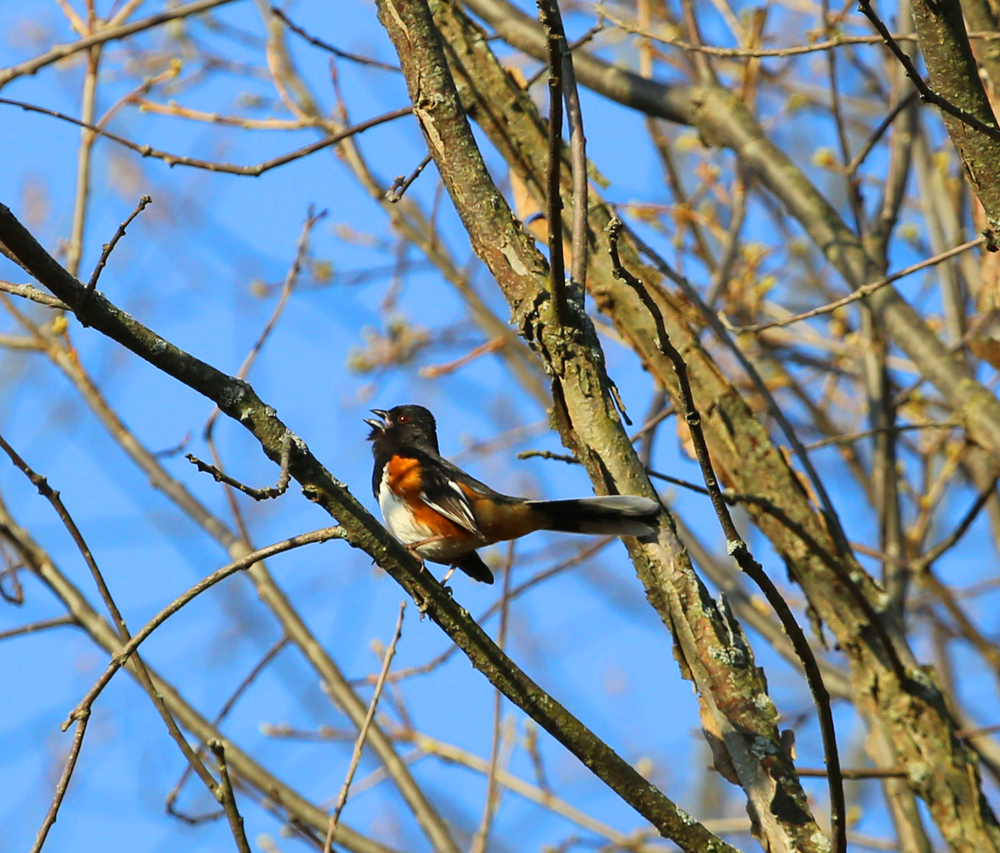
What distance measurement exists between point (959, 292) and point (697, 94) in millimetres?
1519

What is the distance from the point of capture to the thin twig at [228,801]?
184 centimetres

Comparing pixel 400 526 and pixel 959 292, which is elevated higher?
pixel 959 292

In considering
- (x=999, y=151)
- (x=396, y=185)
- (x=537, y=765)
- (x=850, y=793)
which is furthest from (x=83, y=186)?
(x=850, y=793)

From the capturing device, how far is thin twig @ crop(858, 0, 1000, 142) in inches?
78.4

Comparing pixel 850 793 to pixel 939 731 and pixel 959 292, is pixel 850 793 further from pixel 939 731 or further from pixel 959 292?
pixel 939 731

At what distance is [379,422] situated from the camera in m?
4.47

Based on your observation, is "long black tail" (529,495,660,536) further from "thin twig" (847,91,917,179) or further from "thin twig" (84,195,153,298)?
"thin twig" (847,91,917,179)

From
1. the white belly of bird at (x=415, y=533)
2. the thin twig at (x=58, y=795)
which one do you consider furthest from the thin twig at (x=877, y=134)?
the thin twig at (x=58, y=795)

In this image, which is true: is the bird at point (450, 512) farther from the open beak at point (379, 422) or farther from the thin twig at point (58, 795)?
the thin twig at point (58, 795)

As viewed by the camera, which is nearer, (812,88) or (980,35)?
(980,35)

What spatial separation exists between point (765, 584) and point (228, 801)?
0.96 meters

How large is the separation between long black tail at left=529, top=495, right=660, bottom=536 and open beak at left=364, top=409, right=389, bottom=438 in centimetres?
145

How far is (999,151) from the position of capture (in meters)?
2.21

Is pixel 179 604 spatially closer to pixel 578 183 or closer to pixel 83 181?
pixel 578 183
